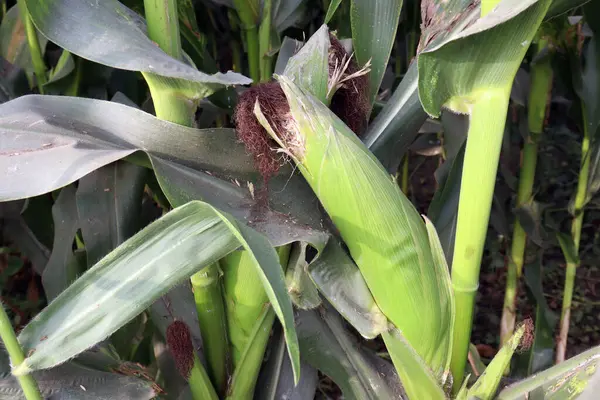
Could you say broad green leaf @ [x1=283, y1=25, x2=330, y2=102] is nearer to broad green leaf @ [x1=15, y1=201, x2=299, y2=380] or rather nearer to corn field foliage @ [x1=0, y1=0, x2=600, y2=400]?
corn field foliage @ [x1=0, y1=0, x2=600, y2=400]

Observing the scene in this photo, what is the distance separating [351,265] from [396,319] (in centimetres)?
7

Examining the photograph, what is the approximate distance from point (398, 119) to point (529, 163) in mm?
764

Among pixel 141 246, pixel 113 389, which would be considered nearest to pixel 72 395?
pixel 113 389

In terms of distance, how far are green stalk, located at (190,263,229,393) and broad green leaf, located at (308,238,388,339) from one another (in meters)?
0.13

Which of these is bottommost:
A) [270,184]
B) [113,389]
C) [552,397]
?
[113,389]

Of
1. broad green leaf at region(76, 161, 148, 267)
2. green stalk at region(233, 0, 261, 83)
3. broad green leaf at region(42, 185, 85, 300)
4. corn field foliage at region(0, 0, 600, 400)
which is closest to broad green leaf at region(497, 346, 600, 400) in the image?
corn field foliage at region(0, 0, 600, 400)

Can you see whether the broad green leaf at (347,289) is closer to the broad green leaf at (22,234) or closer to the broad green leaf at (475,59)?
the broad green leaf at (475,59)

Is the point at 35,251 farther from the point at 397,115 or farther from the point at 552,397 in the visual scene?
the point at 552,397

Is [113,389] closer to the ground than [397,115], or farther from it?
Result: closer to the ground

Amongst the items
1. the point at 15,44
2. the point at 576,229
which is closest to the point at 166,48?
the point at 15,44

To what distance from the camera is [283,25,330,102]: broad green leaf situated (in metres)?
0.53

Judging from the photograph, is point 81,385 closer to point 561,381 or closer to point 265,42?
point 561,381

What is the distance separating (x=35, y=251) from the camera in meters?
1.01

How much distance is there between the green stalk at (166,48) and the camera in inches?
20.2
